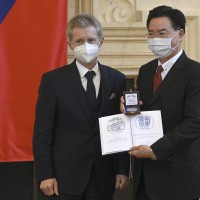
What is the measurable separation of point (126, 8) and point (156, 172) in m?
1.69

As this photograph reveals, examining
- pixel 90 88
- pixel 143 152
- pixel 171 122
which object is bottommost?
pixel 143 152

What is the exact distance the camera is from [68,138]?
2.14 m

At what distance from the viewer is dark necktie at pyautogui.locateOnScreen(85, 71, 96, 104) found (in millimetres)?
2180

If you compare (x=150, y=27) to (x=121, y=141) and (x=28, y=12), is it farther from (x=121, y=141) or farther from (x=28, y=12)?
(x=28, y=12)

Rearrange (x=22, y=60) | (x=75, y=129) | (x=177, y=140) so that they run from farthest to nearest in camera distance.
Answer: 1. (x=22, y=60)
2. (x=75, y=129)
3. (x=177, y=140)

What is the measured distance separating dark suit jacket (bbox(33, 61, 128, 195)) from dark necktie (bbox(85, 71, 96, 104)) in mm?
27

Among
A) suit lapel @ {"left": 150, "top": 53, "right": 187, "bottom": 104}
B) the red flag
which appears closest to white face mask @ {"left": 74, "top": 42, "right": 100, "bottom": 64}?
suit lapel @ {"left": 150, "top": 53, "right": 187, "bottom": 104}

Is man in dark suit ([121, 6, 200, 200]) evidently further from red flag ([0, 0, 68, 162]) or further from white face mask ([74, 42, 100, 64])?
red flag ([0, 0, 68, 162])

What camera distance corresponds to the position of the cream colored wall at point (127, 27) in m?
3.31

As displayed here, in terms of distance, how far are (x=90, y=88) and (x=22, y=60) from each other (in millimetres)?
899

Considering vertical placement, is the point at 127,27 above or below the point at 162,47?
above

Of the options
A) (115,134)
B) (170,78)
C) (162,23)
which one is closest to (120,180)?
(115,134)

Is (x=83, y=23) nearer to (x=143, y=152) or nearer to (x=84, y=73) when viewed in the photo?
(x=84, y=73)

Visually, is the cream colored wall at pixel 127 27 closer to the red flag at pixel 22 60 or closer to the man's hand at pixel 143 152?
the red flag at pixel 22 60
